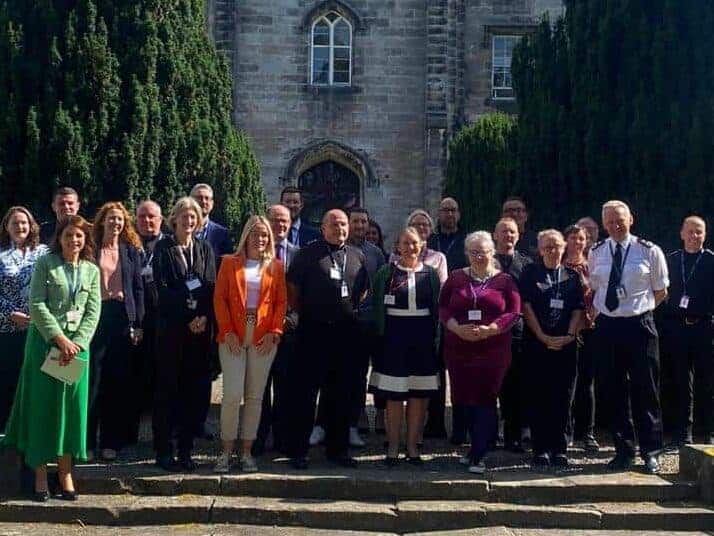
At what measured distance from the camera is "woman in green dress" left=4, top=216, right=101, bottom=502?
647 cm

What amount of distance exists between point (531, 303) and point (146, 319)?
3095 mm

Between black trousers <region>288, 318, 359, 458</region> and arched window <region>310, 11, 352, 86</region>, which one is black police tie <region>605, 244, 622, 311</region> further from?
arched window <region>310, 11, 352, 86</region>

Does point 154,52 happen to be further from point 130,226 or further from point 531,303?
point 531,303

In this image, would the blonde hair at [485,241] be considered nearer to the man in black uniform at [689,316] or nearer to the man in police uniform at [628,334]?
the man in police uniform at [628,334]

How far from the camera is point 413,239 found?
292 inches

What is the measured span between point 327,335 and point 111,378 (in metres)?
1.76

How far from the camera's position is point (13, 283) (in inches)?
291

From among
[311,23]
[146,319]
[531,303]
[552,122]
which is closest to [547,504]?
[531,303]

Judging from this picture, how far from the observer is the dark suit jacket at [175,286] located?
23.3 ft

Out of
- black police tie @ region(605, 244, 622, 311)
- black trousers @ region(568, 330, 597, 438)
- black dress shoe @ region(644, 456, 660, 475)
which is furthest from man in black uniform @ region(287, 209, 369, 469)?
black dress shoe @ region(644, 456, 660, 475)

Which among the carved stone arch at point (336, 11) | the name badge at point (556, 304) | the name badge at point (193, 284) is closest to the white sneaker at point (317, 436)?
the name badge at point (193, 284)

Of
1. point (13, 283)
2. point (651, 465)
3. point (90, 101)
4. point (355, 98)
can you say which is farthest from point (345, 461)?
point (355, 98)

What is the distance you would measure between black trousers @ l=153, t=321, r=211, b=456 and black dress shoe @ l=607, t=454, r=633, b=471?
3.21 m

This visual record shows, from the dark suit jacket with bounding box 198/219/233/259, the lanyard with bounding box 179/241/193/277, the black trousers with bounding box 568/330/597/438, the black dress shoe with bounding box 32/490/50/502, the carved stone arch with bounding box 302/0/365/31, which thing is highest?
the carved stone arch with bounding box 302/0/365/31
